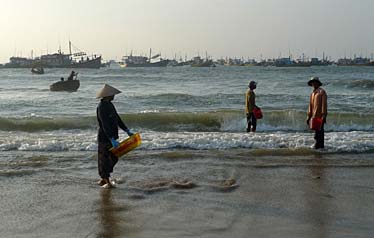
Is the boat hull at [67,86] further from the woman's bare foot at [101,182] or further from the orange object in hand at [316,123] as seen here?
the woman's bare foot at [101,182]

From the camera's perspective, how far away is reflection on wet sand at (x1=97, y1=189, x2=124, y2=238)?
560cm

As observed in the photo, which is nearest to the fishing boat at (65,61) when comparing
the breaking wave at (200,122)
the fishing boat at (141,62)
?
the fishing boat at (141,62)

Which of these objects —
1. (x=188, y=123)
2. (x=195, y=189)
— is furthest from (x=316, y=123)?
(x=188, y=123)

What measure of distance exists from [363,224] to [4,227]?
3829 mm

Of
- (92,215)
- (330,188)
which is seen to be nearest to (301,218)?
(330,188)

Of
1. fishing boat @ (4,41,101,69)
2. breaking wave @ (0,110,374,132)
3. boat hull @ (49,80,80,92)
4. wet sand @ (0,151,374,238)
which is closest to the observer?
wet sand @ (0,151,374,238)

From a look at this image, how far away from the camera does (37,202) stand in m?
6.96

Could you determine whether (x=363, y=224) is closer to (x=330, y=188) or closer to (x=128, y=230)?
(x=330, y=188)

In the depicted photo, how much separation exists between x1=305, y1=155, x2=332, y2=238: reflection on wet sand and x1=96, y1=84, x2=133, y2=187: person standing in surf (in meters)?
2.70

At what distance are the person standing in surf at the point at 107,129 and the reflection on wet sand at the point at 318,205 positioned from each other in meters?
2.70

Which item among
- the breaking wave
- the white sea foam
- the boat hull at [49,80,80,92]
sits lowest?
the breaking wave

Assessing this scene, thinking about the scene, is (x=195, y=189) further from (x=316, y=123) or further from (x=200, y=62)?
(x=200, y=62)

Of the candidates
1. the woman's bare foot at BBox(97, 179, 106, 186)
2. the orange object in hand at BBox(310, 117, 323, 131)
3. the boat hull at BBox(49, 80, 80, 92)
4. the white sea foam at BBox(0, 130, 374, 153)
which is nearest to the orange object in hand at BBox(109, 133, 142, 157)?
the woman's bare foot at BBox(97, 179, 106, 186)

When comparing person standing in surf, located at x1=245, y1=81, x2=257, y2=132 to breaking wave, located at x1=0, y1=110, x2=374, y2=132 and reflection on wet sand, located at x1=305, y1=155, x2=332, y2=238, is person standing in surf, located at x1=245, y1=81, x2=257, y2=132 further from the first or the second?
reflection on wet sand, located at x1=305, y1=155, x2=332, y2=238
